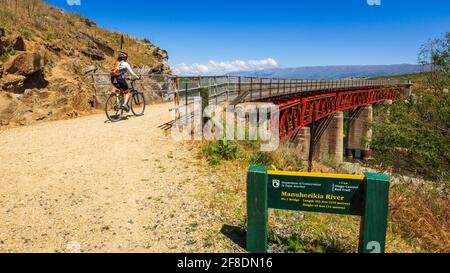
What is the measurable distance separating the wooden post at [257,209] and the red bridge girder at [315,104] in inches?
93.4

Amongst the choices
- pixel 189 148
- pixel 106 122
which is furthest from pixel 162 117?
pixel 189 148

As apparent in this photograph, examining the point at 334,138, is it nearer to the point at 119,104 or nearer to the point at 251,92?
the point at 251,92

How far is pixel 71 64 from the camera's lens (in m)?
15.2

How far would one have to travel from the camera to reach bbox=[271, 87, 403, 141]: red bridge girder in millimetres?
19297

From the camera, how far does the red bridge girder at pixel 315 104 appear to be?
760 inches

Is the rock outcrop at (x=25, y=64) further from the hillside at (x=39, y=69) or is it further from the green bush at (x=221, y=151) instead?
the green bush at (x=221, y=151)

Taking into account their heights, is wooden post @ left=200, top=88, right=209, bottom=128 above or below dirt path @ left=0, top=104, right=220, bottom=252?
above

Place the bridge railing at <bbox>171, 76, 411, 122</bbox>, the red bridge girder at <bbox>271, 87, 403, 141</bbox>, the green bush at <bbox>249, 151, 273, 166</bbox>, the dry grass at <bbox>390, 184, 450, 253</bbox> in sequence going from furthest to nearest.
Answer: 1. the red bridge girder at <bbox>271, 87, 403, 141</bbox>
2. the bridge railing at <bbox>171, 76, 411, 122</bbox>
3. the green bush at <bbox>249, 151, 273, 166</bbox>
4. the dry grass at <bbox>390, 184, 450, 253</bbox>
